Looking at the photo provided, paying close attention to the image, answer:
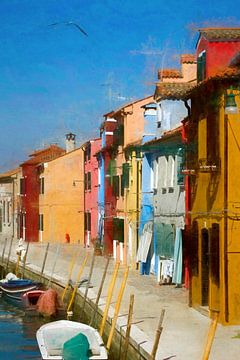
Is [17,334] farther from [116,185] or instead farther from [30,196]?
[30,196]

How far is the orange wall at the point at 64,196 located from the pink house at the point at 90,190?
7.64ft

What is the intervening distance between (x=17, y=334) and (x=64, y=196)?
32.2 metres

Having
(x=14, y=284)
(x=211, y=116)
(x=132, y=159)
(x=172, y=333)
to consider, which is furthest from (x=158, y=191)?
(x=172, y=333)

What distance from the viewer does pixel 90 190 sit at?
52.3 m

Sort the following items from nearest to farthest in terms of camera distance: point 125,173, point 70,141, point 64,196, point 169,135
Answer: point 169,135
point 125,173
point 64,196
point 70,141

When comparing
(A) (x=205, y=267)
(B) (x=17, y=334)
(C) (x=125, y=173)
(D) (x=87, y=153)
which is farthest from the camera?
(D) (x=87, y=153)

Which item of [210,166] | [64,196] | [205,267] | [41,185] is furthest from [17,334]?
[41,185]

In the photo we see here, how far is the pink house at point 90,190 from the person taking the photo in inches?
1988

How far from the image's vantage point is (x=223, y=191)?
18484 millimetres

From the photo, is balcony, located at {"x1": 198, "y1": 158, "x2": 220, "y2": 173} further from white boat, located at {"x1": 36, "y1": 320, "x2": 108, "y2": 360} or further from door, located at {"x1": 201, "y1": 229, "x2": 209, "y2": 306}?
white boat, located at {"x1": 36, "y1": 320, "x2": 108, "y2": 360}

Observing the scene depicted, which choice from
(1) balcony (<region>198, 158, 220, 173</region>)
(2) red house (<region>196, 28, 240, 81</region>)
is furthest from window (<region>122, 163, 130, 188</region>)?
(1) balcony (<region>198, 158, 220, 173</region>)

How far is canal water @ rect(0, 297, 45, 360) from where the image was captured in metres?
21.9

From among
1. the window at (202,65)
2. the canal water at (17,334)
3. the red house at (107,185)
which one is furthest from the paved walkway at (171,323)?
the red house at (107,185)

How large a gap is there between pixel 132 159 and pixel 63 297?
8346 mm
